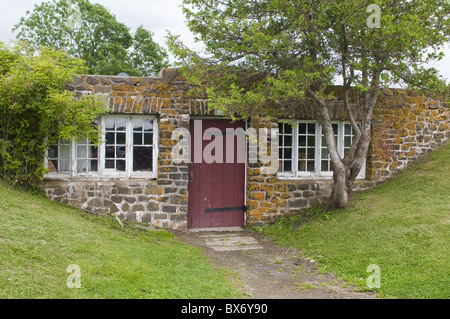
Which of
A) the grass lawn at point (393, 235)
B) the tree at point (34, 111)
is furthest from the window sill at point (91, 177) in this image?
the grass lawn at point (393, 235)

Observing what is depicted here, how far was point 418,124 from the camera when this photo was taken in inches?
388

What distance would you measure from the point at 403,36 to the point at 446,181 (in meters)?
3.47

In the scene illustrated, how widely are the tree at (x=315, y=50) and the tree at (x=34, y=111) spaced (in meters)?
2.14

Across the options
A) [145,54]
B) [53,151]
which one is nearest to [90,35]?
[145,54]

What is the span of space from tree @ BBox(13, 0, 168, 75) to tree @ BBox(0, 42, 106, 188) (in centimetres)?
1848

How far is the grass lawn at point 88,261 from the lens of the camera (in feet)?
12.6

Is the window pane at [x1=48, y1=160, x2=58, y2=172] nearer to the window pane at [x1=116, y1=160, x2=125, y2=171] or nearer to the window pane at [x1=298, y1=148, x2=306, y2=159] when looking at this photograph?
the window pane at [x1=116, y1=160, x2=125, y2=171]

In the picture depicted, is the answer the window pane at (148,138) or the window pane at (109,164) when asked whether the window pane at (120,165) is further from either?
the window pane at (148,138)

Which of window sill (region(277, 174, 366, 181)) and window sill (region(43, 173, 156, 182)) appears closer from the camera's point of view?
window sill (region(43, 173, 156, 182))

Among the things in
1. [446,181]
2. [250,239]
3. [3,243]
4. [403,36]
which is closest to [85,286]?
[3,243]

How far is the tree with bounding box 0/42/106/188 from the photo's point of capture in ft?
23.1

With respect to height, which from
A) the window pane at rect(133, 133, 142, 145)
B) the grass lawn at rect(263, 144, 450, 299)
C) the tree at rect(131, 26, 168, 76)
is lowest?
the grass lawn at rect(263, 144, 450, 299)

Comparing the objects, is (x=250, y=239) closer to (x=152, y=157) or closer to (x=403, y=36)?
(x=152, y=157)

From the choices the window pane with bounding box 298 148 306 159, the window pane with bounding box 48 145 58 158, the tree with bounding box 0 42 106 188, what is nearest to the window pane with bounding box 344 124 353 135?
the window pane with bounding box 298 148 306 159
